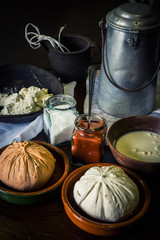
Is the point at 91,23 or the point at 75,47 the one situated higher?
the point at 75,47

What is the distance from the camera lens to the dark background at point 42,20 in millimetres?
1819

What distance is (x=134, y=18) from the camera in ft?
2.56

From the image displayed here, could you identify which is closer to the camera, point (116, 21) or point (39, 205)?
point (39, 205)

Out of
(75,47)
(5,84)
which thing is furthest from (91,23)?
(5,84)

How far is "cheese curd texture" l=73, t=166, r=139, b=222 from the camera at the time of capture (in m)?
0.54

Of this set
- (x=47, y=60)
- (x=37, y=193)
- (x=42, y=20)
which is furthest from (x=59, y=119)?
(x=42, y=20)

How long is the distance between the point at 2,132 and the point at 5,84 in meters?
0.21

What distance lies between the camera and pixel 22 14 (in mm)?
2264

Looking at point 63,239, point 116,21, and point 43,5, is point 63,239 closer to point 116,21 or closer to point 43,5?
point 116,21

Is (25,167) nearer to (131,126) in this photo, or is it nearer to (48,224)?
(48,224)

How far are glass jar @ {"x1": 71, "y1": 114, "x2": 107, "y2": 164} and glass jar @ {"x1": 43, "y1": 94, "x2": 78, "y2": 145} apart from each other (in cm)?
6

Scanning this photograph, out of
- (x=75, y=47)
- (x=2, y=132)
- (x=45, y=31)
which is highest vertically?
(x=75, y=47)

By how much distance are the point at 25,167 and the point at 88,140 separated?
15 centimetres

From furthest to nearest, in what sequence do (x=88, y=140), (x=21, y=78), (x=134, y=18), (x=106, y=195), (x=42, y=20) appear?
(x=42, y=20)
(x=21, y=78)
(x=134, y=18)
(x=88, y=140)
(x=106, y=195)
